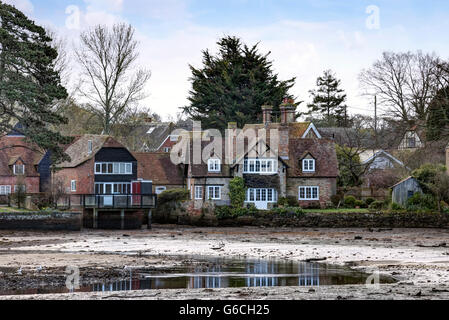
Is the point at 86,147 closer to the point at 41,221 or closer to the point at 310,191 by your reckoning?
the point at 41,221

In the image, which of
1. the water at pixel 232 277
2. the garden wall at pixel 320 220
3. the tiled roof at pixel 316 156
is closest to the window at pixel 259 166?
the tiled roof at pixel 316 156

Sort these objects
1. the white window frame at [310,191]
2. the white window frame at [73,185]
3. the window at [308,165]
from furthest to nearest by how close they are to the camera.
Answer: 1. the white window frame at [73,185]
2. the window at [308,165]
3. the white window frame at [310,191]

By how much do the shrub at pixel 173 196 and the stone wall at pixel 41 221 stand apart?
9.28m

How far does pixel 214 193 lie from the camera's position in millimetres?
61125

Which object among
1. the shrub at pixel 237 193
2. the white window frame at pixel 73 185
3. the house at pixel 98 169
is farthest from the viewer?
the white window frame at pixel 73 185

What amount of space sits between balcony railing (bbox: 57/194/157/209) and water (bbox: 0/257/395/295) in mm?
27100

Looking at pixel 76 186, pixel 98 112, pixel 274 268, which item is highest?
pixel 98 112

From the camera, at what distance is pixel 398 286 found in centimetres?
2148

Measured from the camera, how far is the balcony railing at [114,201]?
56.2m

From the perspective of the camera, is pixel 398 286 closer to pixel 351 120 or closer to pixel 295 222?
pixel 295 222

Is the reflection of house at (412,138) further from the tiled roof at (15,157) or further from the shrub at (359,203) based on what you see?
the tiled roof at (15,157)

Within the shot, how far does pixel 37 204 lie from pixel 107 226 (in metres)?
5.43
